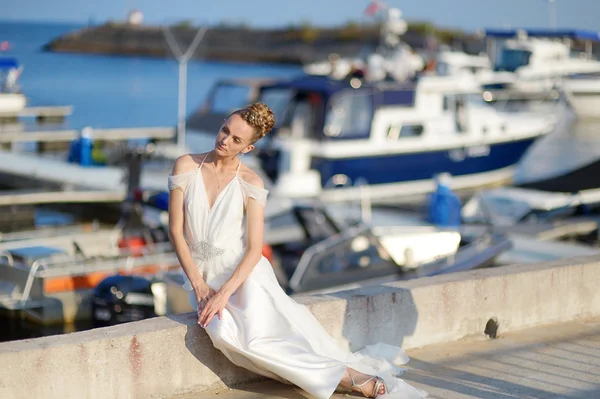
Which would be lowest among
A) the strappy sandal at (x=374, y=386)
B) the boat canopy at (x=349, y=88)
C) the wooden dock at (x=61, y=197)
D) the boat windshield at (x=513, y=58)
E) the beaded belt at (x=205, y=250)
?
the wooden dock at (x=61, y=197)

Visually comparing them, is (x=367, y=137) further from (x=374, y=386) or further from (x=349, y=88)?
(x=374, y=386)

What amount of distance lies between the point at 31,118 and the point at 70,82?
44.8 m

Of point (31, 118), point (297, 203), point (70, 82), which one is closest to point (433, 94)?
point (297, 203)

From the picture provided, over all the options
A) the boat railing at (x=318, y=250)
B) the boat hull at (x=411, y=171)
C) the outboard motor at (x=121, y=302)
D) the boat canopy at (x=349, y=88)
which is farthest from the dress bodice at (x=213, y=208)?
the boat canopy at (x=349, y=88)

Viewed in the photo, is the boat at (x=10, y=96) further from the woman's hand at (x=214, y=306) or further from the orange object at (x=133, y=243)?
the woman's hand at (x=214, y=306)

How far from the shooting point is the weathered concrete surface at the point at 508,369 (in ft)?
21.3

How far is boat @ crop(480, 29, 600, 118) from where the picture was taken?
4234cm

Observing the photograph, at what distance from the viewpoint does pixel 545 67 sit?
1945 inches

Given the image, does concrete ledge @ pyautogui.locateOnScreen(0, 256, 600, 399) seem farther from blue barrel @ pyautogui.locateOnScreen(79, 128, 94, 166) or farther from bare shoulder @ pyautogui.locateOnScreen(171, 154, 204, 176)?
blue barrel @ pyautogui.locateOnScreen(79, 128, 94, 166)

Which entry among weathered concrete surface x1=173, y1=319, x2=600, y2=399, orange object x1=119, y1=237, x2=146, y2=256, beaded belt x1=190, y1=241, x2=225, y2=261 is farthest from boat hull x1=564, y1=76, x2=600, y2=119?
beaded belt x1=190, y1=241, x2=225, y2=261

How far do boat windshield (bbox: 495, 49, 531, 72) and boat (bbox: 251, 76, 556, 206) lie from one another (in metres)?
19.8

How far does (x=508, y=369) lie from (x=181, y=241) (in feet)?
7.61

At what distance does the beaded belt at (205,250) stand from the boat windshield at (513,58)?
135ft

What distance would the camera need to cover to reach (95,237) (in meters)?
16.8
